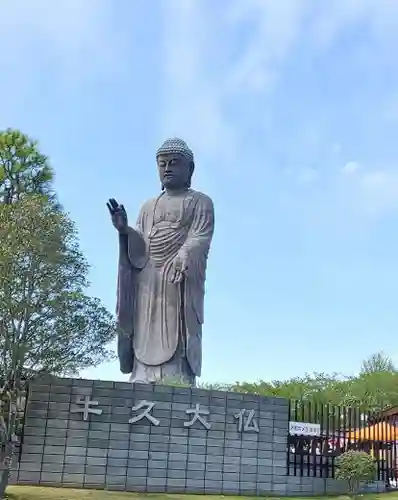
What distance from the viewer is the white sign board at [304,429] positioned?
11766mm

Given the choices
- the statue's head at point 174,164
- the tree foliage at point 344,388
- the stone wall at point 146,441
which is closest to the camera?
the stone wall at point 146,441

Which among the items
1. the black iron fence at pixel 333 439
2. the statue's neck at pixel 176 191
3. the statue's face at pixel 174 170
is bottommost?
the black iron fence at pixel 333 439

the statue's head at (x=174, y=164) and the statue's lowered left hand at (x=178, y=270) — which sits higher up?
the statue's head at (x=174, y=164)

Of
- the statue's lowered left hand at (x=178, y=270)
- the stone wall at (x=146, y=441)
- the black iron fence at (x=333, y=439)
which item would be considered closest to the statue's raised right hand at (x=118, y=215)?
the statue's lowered left hand at (x=178, y=270)

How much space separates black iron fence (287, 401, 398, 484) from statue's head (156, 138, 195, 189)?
4.97 metres

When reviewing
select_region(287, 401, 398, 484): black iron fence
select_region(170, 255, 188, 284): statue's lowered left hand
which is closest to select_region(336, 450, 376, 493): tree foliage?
select_region(287, 401, 398, 484): black iron fence

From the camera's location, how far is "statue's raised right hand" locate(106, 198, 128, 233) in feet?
39.0

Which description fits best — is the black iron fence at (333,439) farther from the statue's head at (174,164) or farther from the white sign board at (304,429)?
the statue's head at (174,164)

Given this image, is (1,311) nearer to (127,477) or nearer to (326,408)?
(127,477)

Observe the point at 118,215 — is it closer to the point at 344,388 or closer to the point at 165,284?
the point at 165,284

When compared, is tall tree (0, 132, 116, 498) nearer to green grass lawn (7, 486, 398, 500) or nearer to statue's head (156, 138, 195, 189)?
green grass lawn (7, 486, 398, 500)

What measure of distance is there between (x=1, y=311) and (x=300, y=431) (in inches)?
240

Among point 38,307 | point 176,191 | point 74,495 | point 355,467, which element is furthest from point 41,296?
point 355,467

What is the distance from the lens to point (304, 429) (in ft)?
39.0
